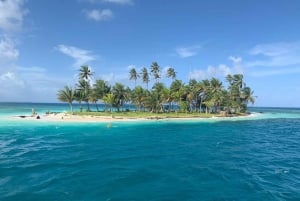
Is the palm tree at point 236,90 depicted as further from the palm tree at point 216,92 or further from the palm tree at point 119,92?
the palm tree at point 119,92

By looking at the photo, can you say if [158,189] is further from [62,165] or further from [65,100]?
[65,100]

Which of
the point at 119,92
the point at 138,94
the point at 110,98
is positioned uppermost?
the point at 119,92

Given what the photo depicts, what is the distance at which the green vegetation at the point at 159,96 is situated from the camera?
98.6 meters

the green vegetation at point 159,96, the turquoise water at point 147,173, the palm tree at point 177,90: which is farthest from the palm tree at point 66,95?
the turquoise water at point 147,173

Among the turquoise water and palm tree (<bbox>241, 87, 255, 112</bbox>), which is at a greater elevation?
palm tree (<bbox>241, 87, 255, 112</bbox>)

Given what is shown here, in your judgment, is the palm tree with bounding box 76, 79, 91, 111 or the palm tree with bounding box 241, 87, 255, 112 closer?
the palm tree with bounding box 76, 79, 91, 111

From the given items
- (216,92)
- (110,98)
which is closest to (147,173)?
(110,98)

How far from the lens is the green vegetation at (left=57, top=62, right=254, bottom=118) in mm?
98562

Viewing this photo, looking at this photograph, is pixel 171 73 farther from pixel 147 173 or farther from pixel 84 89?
pixel 147 173

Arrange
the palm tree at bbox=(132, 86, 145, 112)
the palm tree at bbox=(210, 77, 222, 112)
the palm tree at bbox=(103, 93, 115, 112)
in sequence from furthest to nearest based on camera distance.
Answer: the palm tree at bbox=(210, 77, 222, 112), the palm tree at bbox=(132, 86, 145, 112), the palm tree at bbox=(103, 93, 115, 112)

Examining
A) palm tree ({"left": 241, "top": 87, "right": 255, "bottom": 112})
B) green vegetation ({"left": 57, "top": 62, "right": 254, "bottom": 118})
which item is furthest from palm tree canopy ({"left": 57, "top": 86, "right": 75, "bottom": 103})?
palm tree ({"left": 241, "top": 87, "right": 255, "bottom": 112})

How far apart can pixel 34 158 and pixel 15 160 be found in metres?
1.76

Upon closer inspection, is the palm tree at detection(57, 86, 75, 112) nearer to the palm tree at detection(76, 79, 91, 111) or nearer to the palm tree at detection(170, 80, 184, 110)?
the palm tree at detection(76, 79, 91, 111)

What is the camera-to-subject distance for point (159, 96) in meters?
103
